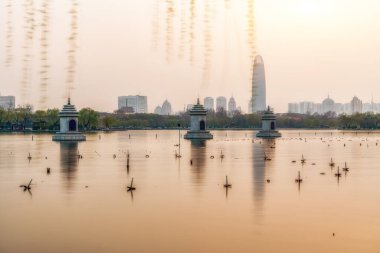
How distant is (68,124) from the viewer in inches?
6038

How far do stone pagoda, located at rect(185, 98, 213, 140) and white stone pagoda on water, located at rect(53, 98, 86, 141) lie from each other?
31.6 m

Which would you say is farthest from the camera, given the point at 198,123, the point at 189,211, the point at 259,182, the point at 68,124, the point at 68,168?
the point at 198,123

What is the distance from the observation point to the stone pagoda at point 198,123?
16325 centimetres

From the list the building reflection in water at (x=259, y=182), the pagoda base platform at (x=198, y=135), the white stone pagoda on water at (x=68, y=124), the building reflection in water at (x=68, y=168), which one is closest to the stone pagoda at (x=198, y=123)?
the pagoda base platform at (x=198, y=135)

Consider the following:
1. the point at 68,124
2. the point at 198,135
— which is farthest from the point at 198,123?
the point at 68,124

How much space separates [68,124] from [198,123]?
3628 centimetres

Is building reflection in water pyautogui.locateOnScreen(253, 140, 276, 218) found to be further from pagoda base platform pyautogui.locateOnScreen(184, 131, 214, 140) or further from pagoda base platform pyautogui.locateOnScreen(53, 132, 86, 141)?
pagoda base platform pyautogui.locateOnScreen(184, 131, 214, 140)

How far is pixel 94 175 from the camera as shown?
72812mm

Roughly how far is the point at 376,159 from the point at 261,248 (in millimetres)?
70119

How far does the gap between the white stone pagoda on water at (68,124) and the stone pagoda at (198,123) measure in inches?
1243

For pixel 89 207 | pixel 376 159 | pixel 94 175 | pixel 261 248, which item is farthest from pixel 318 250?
pixel 376 159

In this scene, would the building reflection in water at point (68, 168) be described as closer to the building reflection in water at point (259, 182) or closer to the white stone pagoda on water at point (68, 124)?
the building reflection in water at point (259, 182)

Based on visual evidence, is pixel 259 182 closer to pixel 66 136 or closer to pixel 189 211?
pixel 189 211

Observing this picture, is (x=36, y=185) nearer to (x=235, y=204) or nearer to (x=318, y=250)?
(x=235, y=204)
